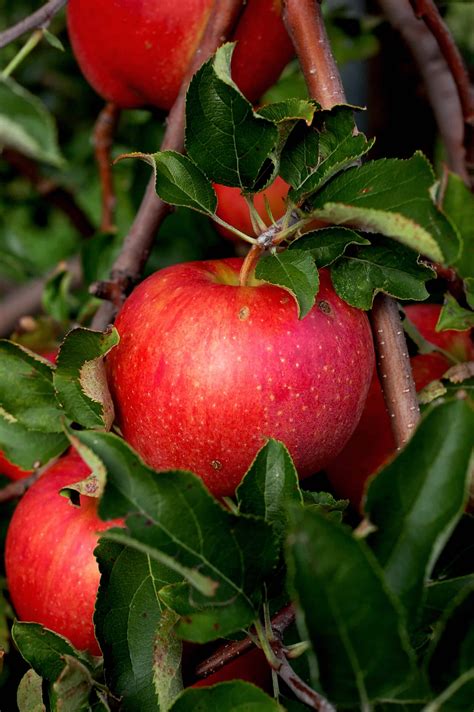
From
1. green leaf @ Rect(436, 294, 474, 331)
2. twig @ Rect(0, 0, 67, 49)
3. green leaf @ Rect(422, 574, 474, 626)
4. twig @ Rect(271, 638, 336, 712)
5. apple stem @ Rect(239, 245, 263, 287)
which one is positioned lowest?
twig @ Rect(271, 638, 336, 712)

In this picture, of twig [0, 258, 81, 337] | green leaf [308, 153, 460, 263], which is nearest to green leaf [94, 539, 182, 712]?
green leaf [308, 153, 460, 263]

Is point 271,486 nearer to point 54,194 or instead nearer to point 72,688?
point 72,688

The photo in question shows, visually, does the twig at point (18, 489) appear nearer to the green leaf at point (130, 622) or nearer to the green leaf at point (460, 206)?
the green leaf at point (130, 622)

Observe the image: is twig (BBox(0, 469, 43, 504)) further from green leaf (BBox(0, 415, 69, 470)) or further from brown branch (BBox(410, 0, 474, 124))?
brown branch (BBox(410, 0, 474, 124))

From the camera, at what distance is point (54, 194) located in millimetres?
1243

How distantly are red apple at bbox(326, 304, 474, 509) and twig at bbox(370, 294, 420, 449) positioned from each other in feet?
0.34

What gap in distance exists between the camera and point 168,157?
20.6 inches

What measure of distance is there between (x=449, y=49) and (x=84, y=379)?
0.46 m

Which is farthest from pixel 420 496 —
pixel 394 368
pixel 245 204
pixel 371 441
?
pixel 245 204

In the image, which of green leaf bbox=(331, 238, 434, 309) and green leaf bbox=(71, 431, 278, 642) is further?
green leaf bbox=(331, 238, 434, 309)

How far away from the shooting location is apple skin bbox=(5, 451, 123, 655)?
1.98 ft

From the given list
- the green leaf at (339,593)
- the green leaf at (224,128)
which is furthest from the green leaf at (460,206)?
the green leaf at (339,593)

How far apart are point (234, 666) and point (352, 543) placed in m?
0.29

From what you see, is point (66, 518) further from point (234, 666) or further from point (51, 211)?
point (51, 211)
